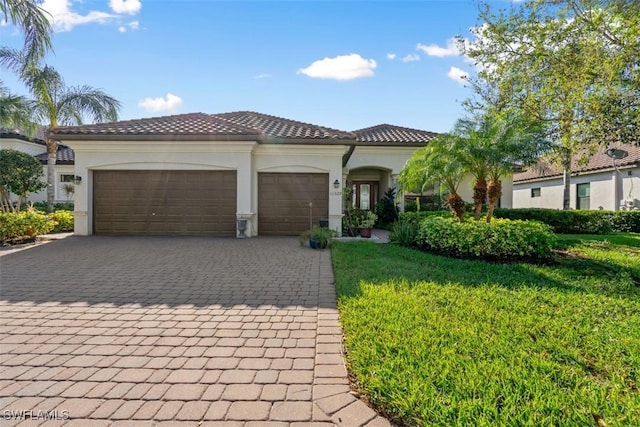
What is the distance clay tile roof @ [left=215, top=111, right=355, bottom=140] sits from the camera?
12.7 m

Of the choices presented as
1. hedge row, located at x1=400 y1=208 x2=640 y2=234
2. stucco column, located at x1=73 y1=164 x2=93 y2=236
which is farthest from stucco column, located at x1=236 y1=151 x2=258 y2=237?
hedge row, located at x1=400 y1=208 x2=640 y2=234

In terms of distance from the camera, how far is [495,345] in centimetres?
337

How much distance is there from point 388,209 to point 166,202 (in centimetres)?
1061

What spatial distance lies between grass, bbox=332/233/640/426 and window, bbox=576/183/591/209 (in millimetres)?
16792

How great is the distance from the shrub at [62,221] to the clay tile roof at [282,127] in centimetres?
847

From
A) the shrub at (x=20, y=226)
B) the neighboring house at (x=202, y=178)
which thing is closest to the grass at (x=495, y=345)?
the neighboring house at (x=202, y=178)

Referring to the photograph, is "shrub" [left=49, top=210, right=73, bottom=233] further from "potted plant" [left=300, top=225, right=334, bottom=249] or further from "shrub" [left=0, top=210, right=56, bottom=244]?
"potted plant" [left=300, top=225, right=334, bottom=249]

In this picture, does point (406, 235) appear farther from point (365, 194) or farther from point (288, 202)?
point (365, 194)

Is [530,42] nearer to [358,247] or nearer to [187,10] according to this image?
[358,247]

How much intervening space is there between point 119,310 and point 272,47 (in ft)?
31.0

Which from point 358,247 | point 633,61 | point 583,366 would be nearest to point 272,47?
point 358,247

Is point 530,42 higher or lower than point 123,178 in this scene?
higher

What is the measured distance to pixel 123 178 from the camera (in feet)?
40.9

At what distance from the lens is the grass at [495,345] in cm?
243
